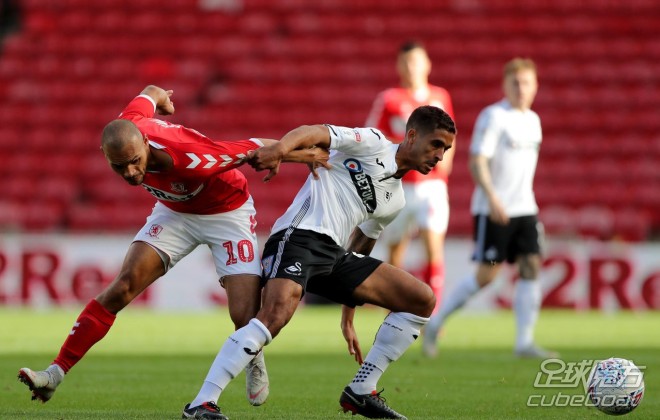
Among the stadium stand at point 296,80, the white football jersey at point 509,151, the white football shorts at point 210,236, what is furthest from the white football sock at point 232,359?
the stadium stand at point 296,80

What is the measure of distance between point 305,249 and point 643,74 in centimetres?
1375

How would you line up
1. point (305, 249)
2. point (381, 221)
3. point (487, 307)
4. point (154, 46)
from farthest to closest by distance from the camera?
point (154, 46) → point (487, 307) → point (381, 221) → point (305, 249)

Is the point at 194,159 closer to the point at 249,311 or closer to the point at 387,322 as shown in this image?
the point at 249,311

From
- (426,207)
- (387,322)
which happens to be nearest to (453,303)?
(426,207)

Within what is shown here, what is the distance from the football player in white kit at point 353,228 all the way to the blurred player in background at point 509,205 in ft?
10.6

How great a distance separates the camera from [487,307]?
1377cm

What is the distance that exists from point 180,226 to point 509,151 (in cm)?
380

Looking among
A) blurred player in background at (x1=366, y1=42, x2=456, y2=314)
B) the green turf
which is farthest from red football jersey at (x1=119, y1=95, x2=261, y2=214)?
blurred player in background at (x1=366, y1=42, x2=456, y2=314)

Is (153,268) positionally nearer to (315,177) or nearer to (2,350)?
(315,177)

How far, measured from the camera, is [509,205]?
9.02 m

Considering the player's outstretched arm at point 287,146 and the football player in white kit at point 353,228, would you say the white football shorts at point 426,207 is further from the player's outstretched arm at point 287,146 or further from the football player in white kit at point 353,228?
the player's outstretched arm at point 287,146

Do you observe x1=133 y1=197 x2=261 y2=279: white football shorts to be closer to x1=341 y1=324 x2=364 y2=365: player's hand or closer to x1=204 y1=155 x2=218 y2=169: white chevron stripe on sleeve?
x1=341 y1=324 x2=364 y2=365: player's hand

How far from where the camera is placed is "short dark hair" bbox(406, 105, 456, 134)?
5.42m

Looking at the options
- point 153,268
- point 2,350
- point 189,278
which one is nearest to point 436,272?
point 2,350
